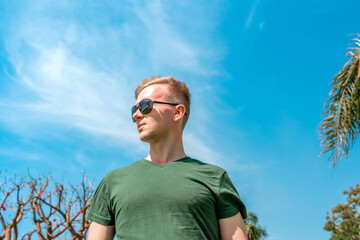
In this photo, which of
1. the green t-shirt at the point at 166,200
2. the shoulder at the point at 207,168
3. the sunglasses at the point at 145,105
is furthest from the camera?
the sunglasses at the point at 145,105

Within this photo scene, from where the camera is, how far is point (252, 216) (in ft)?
82.1

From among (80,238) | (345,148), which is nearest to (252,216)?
(80,238)

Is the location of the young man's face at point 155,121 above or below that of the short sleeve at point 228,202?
above

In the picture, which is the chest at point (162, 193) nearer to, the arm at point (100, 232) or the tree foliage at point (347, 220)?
the arm at point (100, 232)

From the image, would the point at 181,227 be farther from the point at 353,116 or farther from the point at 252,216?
the point at 252,216

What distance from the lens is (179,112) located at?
103 inches

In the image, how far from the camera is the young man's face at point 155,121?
98.5 inches

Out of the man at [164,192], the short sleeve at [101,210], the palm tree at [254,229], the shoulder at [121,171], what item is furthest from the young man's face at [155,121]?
the palm tree at [254,229]

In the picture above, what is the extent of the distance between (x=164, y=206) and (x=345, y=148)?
6393 mm

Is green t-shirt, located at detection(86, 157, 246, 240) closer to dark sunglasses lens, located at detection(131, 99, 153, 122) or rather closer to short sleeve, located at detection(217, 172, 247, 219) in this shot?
short sleeve, located at detection(217, 172, 247, 219)

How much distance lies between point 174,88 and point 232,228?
3.43 ft

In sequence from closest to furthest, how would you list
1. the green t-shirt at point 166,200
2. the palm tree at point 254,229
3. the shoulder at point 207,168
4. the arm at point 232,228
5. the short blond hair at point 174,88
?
the green t-shirt at point 166,200 < the arm at point 232,228 < the shoulder at point 207,168 < the short blond hair at point 174,88 < the palm tree at point 254,229

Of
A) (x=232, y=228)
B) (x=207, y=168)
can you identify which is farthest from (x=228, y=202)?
(x=207, y=168)

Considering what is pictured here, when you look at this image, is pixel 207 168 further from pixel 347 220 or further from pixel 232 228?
pixel 347 220
